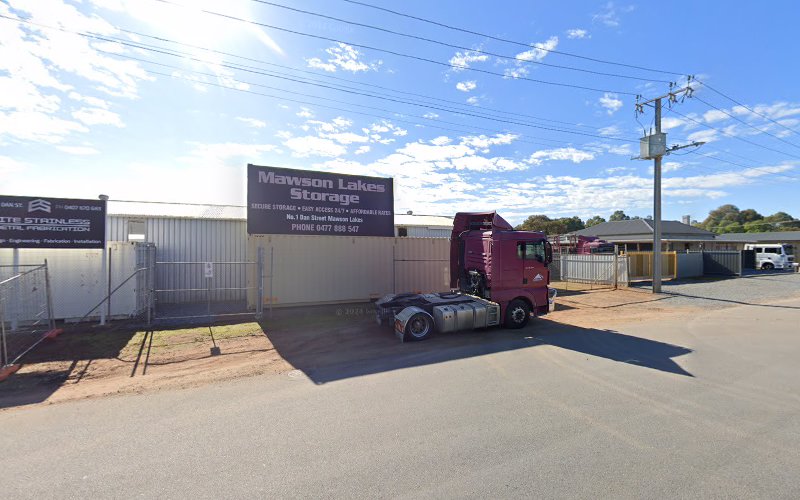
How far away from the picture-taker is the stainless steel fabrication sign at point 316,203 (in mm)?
12586

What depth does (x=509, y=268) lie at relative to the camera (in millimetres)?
10250

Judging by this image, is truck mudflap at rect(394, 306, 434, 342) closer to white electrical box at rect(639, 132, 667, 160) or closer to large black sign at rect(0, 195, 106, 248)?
large black sign at rect(0, 195, 106, 248)

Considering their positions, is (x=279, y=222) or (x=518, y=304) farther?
(x=279, y=222)

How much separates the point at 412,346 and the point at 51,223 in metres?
9.83

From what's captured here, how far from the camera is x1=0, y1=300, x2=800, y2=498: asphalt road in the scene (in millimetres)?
3211

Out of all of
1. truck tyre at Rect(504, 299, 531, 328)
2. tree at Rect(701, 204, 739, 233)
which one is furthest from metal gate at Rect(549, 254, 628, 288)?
tree at Rect(701, 204, 739, 233)

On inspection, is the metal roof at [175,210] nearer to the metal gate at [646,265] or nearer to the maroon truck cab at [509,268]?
the maroon truck cab at [509,268]

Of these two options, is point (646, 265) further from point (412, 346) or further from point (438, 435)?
point (438, 435)

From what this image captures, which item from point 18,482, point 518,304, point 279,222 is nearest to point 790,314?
point 518,304

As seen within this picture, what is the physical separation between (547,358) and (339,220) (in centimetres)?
878

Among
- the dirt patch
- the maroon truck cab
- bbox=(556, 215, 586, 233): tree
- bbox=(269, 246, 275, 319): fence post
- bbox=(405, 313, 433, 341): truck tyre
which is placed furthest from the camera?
bbox=(556, 215, 586, 233): tree

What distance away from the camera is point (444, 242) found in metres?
16.1

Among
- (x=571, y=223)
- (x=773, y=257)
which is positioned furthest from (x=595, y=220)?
(x=773, y=257)

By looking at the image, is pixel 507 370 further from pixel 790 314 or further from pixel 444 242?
pixel 790 314
